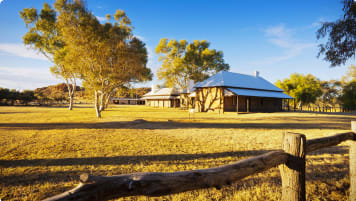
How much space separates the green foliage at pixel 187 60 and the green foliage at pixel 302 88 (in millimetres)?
17006

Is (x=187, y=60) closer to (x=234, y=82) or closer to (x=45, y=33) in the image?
(x=234, y=82)

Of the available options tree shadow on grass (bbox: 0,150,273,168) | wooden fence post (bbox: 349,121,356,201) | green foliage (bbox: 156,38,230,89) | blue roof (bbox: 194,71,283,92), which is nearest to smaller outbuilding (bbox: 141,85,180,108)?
green foliage (bbox: 156,38,230,89)

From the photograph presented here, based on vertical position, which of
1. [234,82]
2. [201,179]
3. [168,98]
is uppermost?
[234,82]

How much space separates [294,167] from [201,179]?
5.30 feet

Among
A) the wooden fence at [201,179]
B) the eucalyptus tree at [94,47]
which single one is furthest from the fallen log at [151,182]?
the eucalyptus tree at [94,47]

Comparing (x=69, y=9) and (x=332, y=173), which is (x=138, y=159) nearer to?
(x=332, y=173)

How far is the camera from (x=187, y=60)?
40406 millimetres

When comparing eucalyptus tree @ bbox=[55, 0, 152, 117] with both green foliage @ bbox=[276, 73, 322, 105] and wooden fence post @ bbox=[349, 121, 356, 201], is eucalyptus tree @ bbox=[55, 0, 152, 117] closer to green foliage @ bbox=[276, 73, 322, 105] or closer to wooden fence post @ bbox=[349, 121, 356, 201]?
wooden fence post @ bbox=[349, 121, 356, 201]

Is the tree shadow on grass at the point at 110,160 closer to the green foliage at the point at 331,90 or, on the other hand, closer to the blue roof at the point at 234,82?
the blue roof at the point at 234,82

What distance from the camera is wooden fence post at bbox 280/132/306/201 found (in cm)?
232

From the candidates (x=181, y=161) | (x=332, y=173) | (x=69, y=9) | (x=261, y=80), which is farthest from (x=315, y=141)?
(x=261, y=80)

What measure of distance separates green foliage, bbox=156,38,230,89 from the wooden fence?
125 ft

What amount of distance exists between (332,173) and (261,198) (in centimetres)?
247

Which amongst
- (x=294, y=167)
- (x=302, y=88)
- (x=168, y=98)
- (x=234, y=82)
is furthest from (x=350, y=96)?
(x=294, y=167)
